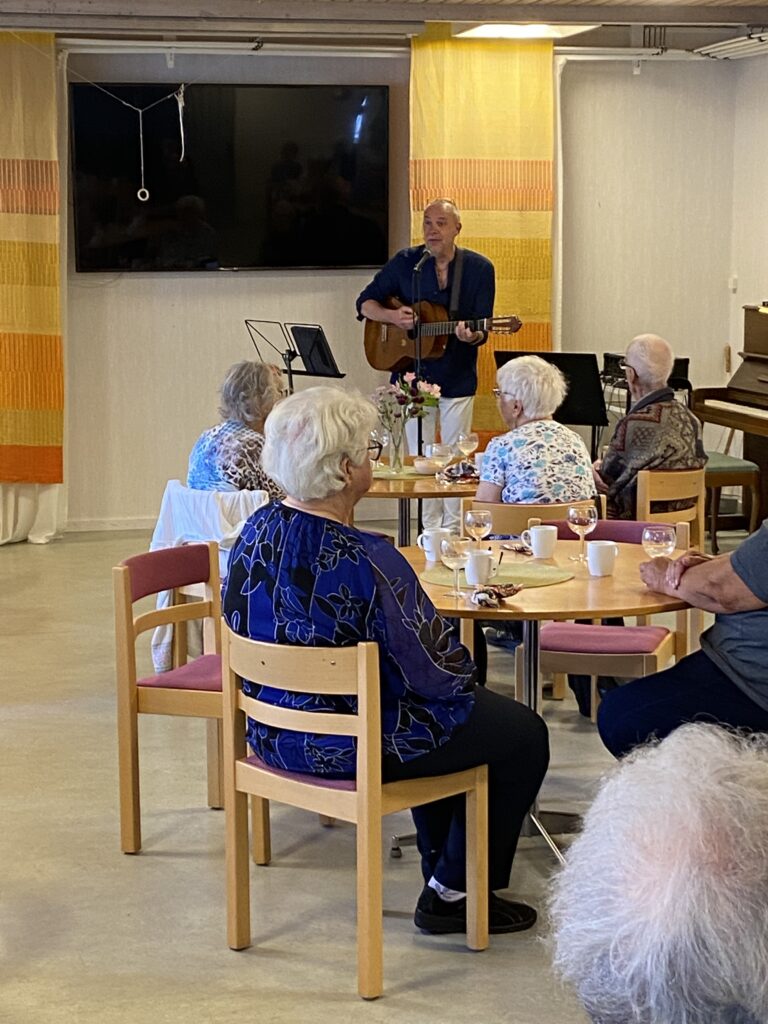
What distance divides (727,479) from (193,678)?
4294 millimetres

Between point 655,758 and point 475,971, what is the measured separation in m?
2.03

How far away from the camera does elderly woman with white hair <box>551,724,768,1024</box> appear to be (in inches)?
47.0

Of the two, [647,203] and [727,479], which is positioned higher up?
[647,203]

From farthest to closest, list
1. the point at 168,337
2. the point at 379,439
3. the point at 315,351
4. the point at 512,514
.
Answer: the point at 168,337 → the point at 315,351 → the point at 379,439 → the point at 512,514

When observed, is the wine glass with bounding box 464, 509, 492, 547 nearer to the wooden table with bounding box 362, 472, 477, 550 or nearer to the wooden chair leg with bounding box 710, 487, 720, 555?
the wooden table with bounding box 362, 472, 477, 550

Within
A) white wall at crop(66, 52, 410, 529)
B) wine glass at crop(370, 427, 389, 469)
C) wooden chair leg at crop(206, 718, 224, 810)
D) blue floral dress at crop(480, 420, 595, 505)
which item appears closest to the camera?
wooden chair leg at crop(206, 718, 224, 810)

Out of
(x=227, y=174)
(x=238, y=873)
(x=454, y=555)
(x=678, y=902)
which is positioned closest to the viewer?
(x=678, y=902)

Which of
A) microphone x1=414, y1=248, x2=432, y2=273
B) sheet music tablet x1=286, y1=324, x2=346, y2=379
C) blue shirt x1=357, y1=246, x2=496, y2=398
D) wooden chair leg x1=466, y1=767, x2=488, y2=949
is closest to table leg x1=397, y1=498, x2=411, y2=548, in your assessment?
sheet music tablet x1=286, y1=324, x2=346, y2=379

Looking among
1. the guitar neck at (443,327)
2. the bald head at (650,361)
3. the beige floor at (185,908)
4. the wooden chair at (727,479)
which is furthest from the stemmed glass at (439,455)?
the wooden chair at (727,479)

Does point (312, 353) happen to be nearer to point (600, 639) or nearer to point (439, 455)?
point (439, 455)

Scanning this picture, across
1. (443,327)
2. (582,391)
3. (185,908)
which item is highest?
(443,327)

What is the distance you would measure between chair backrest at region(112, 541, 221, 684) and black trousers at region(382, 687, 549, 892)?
0.90 m

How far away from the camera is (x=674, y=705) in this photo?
3494 millimetres

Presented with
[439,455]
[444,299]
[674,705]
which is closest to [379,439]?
[439,455]
